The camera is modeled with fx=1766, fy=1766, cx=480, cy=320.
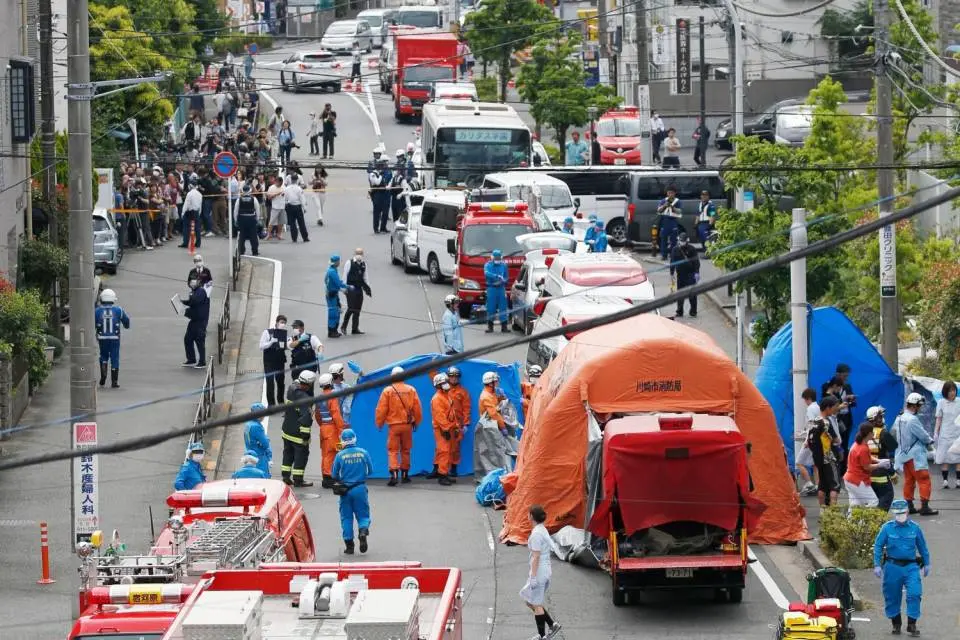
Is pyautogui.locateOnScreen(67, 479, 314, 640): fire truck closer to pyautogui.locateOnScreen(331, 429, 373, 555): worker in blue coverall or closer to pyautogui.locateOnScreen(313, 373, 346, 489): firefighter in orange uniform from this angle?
pyautogui.locateOnScreen(331, 429, 373, 555): worker in blue coverall

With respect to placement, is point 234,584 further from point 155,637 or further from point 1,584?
point 1,584

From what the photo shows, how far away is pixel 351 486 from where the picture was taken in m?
20.5

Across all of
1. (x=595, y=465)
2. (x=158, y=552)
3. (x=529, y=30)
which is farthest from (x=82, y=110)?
(x=529, y=30)

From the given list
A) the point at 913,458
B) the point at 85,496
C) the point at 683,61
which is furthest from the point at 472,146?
the point at 85,496

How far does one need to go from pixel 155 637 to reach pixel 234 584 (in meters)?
0.68

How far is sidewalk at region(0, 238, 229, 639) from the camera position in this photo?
19.6 m

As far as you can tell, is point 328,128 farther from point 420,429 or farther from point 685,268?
point 420,429

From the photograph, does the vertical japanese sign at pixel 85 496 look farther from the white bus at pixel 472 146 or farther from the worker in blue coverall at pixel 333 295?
the white bus at pixel 472 146

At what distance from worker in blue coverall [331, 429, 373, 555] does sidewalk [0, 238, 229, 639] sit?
7.37ft

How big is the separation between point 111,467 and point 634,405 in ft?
27.8

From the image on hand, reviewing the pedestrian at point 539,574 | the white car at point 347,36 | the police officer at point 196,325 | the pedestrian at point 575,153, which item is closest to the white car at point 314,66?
the white car at point 347,36

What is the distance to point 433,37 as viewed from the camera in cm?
6700

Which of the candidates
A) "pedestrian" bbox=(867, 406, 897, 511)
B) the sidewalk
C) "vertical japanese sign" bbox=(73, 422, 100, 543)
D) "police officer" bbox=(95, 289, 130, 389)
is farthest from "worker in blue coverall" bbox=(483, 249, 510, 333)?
"vertical japanese sign" bbox=(73, 422, 100, 543)

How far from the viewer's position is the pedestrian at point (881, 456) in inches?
825
